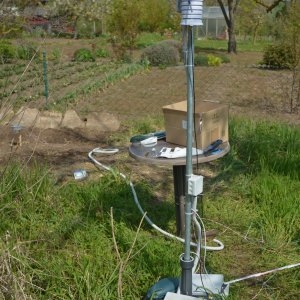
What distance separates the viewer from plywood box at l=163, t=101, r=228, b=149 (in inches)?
121

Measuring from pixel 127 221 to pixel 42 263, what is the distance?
0.96m

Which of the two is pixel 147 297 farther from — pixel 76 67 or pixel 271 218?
pixel 76 67

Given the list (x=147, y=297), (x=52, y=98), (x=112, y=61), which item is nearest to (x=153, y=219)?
(x=147, y=297)

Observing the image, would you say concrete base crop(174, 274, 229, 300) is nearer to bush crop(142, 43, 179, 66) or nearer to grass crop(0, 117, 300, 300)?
grass crop(0, 117, 300, 300)

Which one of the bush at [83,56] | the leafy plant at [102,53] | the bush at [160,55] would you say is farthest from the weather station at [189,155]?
the leafy plant at [102,53]

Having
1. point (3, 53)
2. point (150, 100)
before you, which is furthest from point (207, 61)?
point (3, 53)

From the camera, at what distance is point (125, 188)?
14.1 feet

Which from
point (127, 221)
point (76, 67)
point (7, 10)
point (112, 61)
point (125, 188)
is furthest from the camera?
point (112, 61)

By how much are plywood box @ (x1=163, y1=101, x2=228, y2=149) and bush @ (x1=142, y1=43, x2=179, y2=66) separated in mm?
11896

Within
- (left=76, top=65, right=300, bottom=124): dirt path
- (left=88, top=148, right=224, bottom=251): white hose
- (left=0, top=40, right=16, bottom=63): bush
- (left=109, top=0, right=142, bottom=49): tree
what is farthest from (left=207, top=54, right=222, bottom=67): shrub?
(left=88, top=148, right=224, bottom=251): white hose

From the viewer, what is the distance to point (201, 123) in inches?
120

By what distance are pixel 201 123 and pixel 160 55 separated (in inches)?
486

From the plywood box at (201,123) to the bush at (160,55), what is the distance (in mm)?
11896

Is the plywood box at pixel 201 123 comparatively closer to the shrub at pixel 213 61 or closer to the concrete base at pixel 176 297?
the concrete base at pixel 176 297
